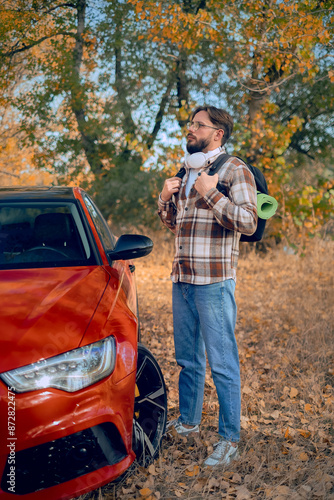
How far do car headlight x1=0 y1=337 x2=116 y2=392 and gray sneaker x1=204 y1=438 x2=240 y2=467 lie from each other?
1130mm

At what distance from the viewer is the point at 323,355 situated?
15.5 ft

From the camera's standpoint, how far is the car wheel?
2703mm

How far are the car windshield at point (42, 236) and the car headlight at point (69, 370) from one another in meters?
0.88

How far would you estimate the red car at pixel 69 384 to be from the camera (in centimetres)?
189

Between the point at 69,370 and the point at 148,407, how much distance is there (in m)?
0.92

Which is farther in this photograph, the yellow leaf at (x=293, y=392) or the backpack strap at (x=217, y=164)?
the yellow leaf at (x=293, y=392)

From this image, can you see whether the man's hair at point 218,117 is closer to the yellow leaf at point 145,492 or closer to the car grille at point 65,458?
the car grille at point 65,458

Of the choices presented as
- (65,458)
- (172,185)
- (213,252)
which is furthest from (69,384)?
(172,185)

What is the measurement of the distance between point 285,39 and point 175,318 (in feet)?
20.9

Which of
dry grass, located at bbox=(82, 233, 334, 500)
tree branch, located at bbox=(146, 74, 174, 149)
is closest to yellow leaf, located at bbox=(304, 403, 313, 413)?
dry grass, located at bbox=(82, 233, 334, 500)

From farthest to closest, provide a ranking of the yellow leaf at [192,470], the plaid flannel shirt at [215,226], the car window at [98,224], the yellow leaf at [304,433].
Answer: the car window at [98,224] → the yellow leaf at [304,433] → the yellow leaf at [192,470] → the plaid flannel shirt at [215,226]

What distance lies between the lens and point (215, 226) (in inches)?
111

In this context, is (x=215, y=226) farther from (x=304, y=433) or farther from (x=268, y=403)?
(x=268, y=403)

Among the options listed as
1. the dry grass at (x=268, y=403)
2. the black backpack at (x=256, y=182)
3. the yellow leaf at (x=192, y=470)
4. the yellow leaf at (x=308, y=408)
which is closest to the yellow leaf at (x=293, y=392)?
the dry grass at (x=268, y=403)
